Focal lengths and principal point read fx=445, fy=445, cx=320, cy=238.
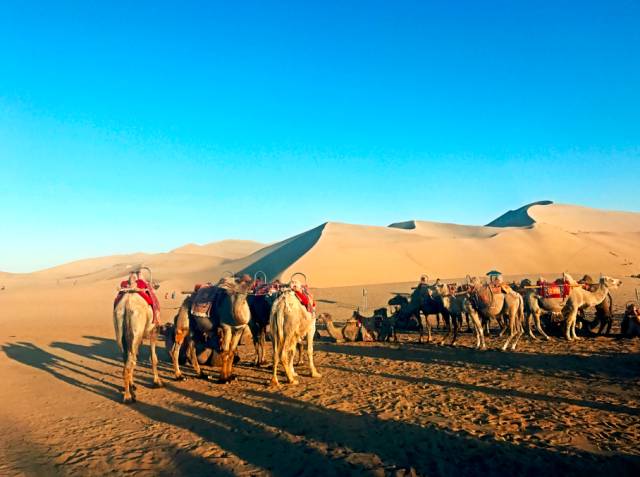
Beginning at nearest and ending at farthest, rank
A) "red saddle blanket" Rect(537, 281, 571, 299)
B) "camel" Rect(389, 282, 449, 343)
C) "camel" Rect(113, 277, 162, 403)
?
"camel" Rect(113, 277, 162, 403)
"red saddle blanket" Rect(537, 281, 571, 299)
"camel" Rect(389, 282, 449, 343)

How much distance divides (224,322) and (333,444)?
180 inches

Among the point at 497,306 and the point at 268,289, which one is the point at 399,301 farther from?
the point at 268,289

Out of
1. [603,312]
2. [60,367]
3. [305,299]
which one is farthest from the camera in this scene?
[603,312]

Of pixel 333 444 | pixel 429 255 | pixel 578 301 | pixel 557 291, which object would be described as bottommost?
pixel 333 444

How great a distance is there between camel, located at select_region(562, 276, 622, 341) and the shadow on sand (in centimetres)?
753

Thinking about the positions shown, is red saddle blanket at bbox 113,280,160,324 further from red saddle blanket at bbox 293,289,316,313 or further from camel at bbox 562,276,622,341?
camel at bbox 562,276,622,341

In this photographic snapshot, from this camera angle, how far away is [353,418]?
705 cm

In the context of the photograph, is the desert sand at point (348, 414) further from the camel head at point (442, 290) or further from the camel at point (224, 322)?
the camel head at point (442, 290)

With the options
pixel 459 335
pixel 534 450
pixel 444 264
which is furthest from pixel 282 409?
pixel 444 264

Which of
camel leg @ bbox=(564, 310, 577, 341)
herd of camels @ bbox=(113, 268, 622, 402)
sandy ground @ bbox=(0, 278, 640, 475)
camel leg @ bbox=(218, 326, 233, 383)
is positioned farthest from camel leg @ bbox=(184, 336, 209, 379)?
camel leg @ bbox=(564, 310, 577, 341)

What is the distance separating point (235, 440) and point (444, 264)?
51351 millimetres

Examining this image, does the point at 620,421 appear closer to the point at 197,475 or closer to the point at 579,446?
the point at 579,446

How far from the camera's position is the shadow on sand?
5223 millimetres

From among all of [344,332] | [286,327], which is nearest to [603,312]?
[344,332]
